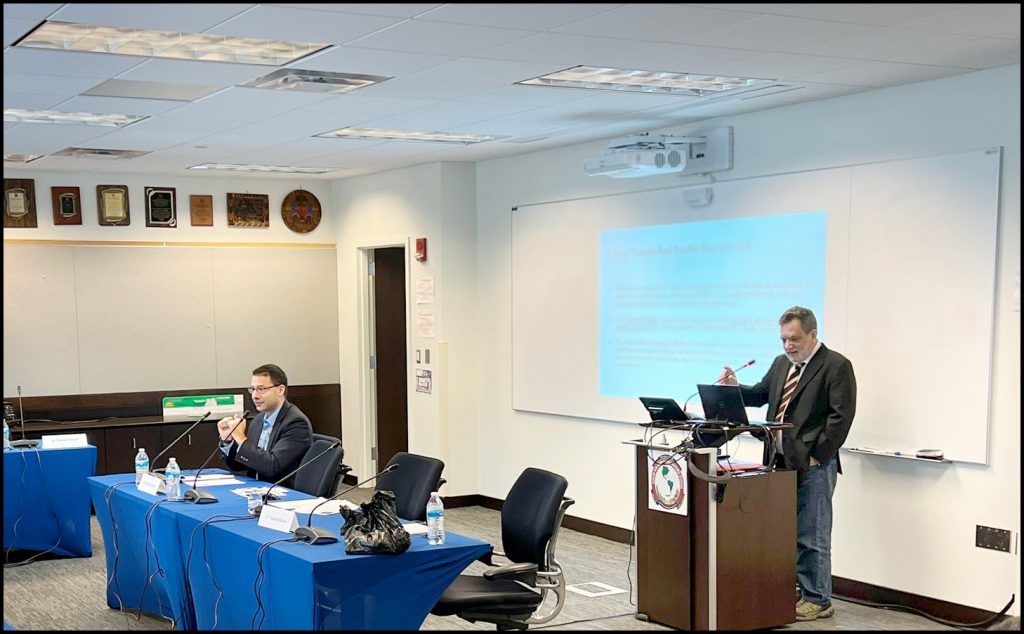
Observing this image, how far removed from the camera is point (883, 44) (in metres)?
4.58

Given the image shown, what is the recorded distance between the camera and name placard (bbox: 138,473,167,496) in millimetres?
5328

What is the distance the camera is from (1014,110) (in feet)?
16.6

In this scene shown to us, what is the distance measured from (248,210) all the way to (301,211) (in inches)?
18.7

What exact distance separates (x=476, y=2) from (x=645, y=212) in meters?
3.49

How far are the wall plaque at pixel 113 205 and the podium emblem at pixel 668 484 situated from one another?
5.82 meters

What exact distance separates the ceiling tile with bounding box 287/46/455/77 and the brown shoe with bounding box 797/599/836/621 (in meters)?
3.12

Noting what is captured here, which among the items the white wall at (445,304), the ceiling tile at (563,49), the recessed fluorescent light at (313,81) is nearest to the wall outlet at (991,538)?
the ceiling tile at (563,49)

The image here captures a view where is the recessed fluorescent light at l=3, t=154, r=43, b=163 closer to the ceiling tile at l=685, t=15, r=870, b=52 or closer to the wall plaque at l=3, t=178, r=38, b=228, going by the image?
the wall plaque at l=3, t=178, r=38, b=228

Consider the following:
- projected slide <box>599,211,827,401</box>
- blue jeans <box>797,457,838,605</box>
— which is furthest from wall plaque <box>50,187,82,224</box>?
blue jeans <box>797,457,838,605</box>

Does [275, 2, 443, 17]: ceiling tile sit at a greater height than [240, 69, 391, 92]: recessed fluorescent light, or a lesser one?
greater

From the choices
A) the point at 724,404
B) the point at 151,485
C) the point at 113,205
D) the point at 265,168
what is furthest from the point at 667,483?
the point at 113,205

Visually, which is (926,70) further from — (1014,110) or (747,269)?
(747,269)

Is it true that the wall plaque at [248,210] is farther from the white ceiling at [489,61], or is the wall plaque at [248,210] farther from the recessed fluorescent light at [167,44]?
the recessed fluorescent light at [167,44]

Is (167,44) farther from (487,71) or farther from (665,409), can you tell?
(665,409)
